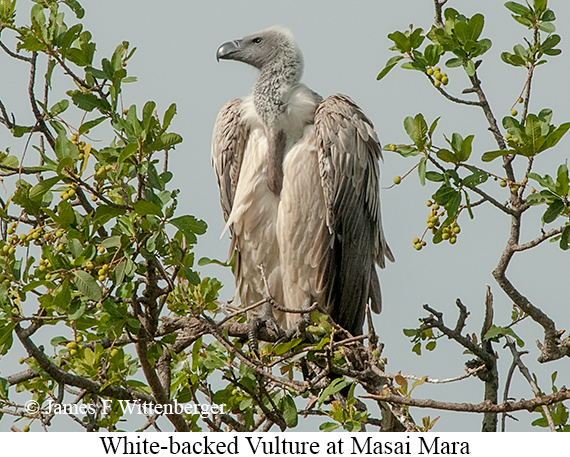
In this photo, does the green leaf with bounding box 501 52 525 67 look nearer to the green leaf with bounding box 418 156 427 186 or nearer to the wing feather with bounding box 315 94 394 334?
the green leaf with bounding box 418 156 427 186

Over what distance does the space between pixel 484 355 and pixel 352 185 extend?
1.38 meters

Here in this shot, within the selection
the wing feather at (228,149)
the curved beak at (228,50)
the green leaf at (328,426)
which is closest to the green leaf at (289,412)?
the green leaf at (328,426)

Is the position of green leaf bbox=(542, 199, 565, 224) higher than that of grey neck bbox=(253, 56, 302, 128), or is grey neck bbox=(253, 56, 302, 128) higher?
grey neck bbox=(253, 56, 302, 128)

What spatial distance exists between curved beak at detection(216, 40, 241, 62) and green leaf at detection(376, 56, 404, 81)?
1.99 m

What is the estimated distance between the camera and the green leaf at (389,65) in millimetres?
A: 3672

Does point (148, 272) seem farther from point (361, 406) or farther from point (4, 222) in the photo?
point (361, 406)

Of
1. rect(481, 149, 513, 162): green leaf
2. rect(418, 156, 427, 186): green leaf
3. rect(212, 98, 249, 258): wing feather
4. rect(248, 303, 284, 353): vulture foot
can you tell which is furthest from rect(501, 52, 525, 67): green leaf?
rect(212, 98, 249, 258): wing feather

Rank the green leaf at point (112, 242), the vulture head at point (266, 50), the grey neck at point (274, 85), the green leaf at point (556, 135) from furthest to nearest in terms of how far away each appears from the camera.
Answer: the vulture head at point (266, 50), the grey neck at point (274, 85), the green leaf at point (556, 135), the green leaf at point (112, 242)

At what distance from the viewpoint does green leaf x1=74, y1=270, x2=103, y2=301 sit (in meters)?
2.97

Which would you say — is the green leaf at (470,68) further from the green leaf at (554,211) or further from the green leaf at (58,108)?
the green leaf at (58,108)

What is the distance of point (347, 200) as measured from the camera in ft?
16.5

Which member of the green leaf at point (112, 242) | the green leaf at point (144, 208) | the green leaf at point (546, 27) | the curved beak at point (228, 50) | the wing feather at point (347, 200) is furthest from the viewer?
the curved beak at point (228, 50)

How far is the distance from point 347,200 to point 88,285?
2341 mm

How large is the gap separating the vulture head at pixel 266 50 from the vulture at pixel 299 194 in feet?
0.08
